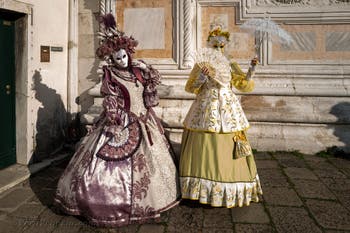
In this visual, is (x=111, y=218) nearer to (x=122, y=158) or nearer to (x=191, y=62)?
(x=122, y=158)

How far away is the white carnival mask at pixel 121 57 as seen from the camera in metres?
3.32

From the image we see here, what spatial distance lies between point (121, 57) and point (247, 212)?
6.62 ft

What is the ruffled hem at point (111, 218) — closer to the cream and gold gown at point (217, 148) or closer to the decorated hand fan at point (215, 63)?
the cream and gold gown at point (217, 148)

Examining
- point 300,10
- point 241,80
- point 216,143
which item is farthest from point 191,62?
point 216,143

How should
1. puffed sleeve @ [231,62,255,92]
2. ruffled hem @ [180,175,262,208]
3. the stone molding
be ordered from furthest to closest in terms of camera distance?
1. the stone molding
2. puffed sleeve @ [231,62,255,92]
3. ruffled hem @ [180,175,262,208]

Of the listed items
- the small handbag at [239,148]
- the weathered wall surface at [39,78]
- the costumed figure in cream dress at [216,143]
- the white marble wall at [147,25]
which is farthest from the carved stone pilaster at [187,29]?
the small handbag at [239,148]

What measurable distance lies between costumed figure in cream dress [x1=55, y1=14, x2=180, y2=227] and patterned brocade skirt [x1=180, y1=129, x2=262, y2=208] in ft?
0.62

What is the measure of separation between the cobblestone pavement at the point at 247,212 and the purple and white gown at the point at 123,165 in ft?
0.47

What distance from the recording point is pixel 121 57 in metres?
3.32

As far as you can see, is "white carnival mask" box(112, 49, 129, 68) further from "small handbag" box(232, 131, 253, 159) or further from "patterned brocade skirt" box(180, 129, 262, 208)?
"small handbag" box(232, 131, 253, 159)

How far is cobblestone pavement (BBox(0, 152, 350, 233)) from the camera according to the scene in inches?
119

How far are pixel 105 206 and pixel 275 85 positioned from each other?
12.5ft

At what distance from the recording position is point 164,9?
5875 millimetres

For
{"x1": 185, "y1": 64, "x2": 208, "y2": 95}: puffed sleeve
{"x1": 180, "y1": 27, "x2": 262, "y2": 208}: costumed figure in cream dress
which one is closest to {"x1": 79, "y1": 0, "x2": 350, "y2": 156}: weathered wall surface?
{"x1": 185, "y1": 64, "x2": 208, "y2": 95}: puffed sleeve
